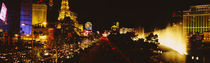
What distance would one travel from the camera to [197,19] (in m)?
87.4

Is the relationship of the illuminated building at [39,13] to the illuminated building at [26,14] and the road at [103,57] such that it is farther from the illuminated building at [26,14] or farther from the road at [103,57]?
the road at [103,57]

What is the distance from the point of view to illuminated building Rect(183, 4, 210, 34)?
82.6 meters

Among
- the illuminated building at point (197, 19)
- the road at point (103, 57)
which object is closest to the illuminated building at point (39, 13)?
the road at point (103, 57)

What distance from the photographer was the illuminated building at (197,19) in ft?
271

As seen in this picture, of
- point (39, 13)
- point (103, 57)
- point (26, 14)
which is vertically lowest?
point (103, 57)

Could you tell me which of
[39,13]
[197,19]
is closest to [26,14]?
[39,13]

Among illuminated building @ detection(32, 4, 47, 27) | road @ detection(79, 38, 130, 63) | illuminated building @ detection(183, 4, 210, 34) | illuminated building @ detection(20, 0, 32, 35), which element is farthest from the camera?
illuminated building @ detection(183, 4, 210, 34)

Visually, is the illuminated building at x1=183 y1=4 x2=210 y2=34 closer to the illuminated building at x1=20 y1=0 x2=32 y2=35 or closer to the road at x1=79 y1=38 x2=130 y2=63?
the illuminated building at x1=20 y1=0 x2=32 y2=35

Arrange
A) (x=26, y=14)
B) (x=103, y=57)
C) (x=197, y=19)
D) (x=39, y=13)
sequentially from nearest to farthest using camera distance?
(x=103, y=57) < (x=26, y=14) < (x=39, y=13) < (x=197, y=19)

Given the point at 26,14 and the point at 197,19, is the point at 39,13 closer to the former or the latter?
the point at 26,14


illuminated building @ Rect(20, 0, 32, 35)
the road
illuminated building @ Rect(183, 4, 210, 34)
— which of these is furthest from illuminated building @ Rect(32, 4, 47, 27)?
illuminated building @ Rect(183, 4, 210, 34)

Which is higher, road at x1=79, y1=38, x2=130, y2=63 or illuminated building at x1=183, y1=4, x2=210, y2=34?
illuminated building at x1=183, y1=4, x2=210, y2=34

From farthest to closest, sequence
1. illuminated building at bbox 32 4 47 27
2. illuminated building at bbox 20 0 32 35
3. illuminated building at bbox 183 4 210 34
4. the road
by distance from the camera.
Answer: illuminated building at bbox 183 4 210 34, illuminated building at bbox 32 4 47 27, illuminated building at bbox 20 0 32 35, the road

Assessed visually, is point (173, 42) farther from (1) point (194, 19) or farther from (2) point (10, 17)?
(1) point (194, 19)
